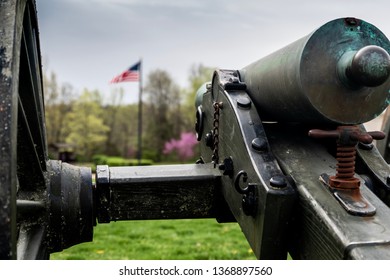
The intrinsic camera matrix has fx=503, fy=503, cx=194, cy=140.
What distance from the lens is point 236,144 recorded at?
184 centimetres

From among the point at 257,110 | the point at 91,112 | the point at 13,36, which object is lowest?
the point at 91,112

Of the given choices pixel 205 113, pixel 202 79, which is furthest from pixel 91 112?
pixel 205 113

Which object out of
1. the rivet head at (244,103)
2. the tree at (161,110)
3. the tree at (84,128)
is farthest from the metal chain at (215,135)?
the tree at (84,128)

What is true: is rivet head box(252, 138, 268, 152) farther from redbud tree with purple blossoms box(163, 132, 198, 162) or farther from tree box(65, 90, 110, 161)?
tree box(65, 90, 110, 161)

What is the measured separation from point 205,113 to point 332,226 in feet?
3.71

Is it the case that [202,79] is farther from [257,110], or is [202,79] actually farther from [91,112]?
[257,110]

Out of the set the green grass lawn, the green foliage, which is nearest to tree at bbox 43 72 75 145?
the green foliage

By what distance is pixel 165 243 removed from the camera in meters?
5.78

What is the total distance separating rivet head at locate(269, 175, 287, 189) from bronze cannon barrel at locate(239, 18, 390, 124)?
8.1 inches

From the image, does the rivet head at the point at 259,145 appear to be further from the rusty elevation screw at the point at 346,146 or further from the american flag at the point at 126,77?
Answer: the american flag at the point at 126,77

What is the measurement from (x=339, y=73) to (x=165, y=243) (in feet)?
15.4

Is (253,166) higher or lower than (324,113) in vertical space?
lower

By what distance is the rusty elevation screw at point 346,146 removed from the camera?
140cm

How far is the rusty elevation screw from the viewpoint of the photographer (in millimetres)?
1401
